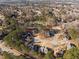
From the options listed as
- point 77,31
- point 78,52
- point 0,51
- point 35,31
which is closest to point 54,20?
point 35,31

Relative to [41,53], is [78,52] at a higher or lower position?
higher

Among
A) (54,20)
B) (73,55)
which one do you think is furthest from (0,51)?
(54,20)

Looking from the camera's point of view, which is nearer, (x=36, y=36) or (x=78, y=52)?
(x=78, y=52)

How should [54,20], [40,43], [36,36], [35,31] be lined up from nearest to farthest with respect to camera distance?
[40,43]
[36,36]
[35,31]
[54,20]

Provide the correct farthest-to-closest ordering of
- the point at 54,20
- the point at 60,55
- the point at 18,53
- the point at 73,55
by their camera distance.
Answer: the point at 54,20 → the point at 18,53 → the point at 60,55 → the point at 73,55

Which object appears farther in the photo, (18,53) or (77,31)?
(77,31)

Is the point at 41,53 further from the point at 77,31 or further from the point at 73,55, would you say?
the point at 77,31

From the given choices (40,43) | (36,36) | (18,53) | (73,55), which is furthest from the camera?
(36,36)

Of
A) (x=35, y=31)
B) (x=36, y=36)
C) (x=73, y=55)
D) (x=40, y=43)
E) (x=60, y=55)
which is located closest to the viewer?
(x=73, y=55)

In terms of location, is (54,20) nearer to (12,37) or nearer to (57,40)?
(57,40)
